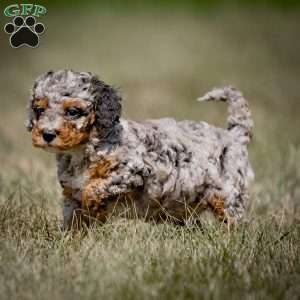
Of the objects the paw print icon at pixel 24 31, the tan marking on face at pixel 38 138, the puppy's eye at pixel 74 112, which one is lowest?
the tan marking on face at pixel 38 138

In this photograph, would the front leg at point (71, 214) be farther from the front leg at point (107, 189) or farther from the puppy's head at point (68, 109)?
the puppy's head at point (68, 109)

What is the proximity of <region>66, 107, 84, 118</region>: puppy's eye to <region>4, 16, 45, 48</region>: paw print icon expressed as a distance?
3.52 ft

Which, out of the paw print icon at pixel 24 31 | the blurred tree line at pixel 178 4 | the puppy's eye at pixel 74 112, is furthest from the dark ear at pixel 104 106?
the blurred tree line at pixel 178 4

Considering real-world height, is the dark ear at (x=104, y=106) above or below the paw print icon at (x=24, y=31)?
below

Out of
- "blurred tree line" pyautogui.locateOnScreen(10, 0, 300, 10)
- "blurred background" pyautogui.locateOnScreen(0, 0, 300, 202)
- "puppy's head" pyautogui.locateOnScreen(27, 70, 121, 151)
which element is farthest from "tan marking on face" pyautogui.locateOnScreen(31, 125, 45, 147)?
"blurred tree line" pyautogui.locateOnScreen(10, 0, 300, 10)

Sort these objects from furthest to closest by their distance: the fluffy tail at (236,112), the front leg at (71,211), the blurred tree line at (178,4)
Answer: the blurred tree line at (178,4) → the fluffy tail at (236,112) → the front leg at (71,211)

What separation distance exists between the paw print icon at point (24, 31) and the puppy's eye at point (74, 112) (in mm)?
1072

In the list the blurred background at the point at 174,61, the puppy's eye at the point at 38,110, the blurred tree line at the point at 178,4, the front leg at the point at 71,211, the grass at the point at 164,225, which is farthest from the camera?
the blurred tree line at the point at 178,4

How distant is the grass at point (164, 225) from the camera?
4449 millimetres

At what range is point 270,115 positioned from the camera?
12.2 m

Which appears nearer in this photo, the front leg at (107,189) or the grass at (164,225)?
the grass at (164,225)

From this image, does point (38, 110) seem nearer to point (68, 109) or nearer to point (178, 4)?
point (68, 109)

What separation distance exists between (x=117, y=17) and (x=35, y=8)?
49.8 feet

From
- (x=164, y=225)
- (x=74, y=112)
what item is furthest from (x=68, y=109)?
(x=164, y=225)
